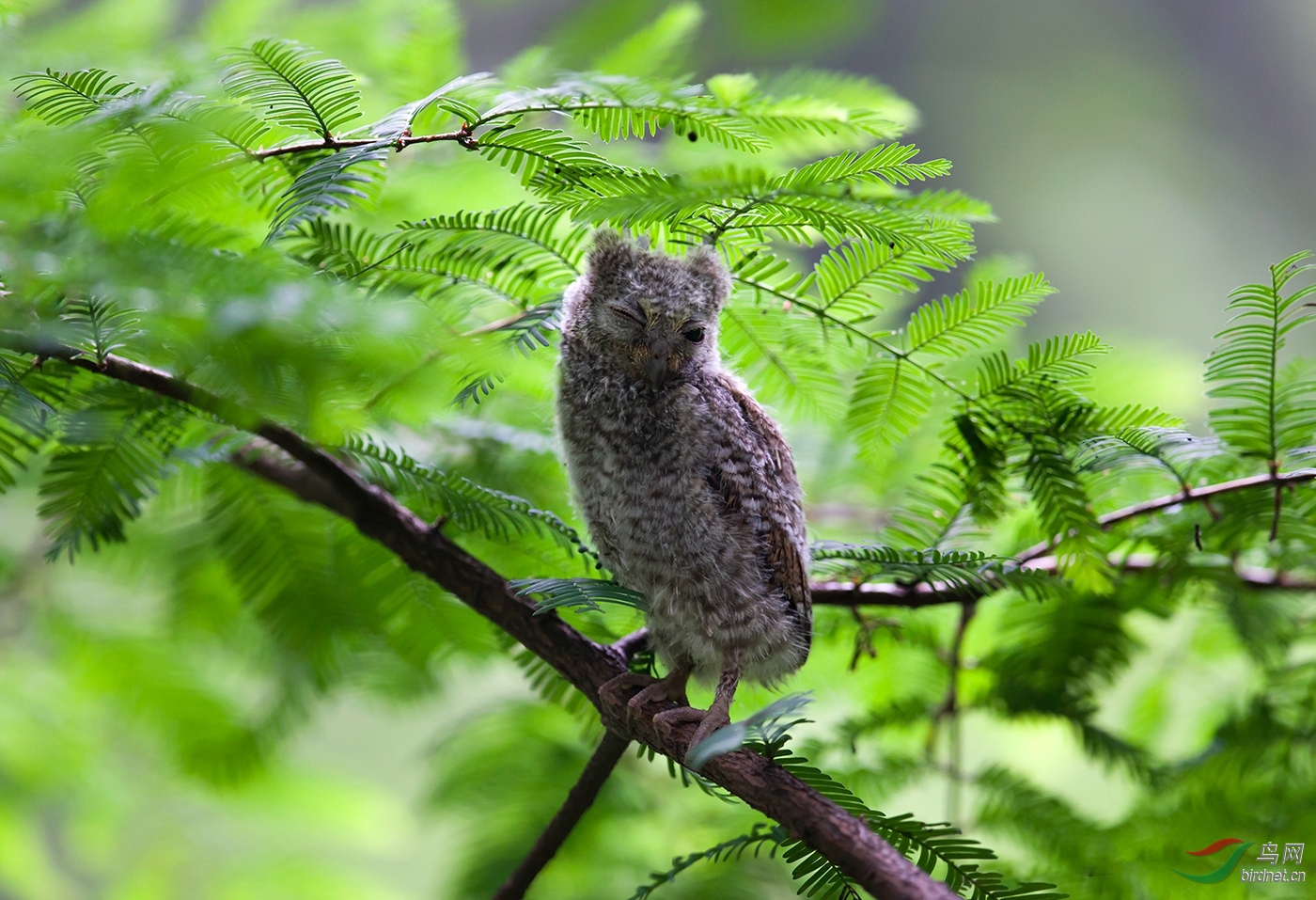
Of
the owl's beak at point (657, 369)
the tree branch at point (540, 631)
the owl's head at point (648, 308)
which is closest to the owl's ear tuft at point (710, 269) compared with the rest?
the owl's head at point (648, 308)

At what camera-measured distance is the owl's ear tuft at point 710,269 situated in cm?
116

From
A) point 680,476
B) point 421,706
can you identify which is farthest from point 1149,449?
point 421,706

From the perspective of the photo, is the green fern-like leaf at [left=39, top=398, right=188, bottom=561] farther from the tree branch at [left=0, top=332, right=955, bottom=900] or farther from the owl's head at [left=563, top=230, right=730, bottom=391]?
the owl's head at [left=563, top=230, right=730, bottom=391]

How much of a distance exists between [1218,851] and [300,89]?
1.58m

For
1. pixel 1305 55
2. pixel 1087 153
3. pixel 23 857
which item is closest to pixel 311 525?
pixel 23 857

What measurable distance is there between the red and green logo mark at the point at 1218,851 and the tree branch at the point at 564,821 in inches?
33.4

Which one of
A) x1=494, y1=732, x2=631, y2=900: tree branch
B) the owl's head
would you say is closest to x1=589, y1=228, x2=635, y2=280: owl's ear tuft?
the owl's head

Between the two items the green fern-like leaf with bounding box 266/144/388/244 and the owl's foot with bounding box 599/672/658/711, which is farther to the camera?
the owl's foot with bounding box 599/672/658/711

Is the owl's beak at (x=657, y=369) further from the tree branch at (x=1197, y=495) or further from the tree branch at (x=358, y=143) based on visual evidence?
the tree branch at (x=1197, y=495)

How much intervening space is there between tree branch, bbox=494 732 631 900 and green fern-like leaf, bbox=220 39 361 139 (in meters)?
0.78

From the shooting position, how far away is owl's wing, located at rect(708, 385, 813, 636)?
1.17 m

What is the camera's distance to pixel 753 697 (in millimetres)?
1523

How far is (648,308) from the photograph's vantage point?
3.83ft

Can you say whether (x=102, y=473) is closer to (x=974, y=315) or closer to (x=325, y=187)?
(x=325, y=187)
